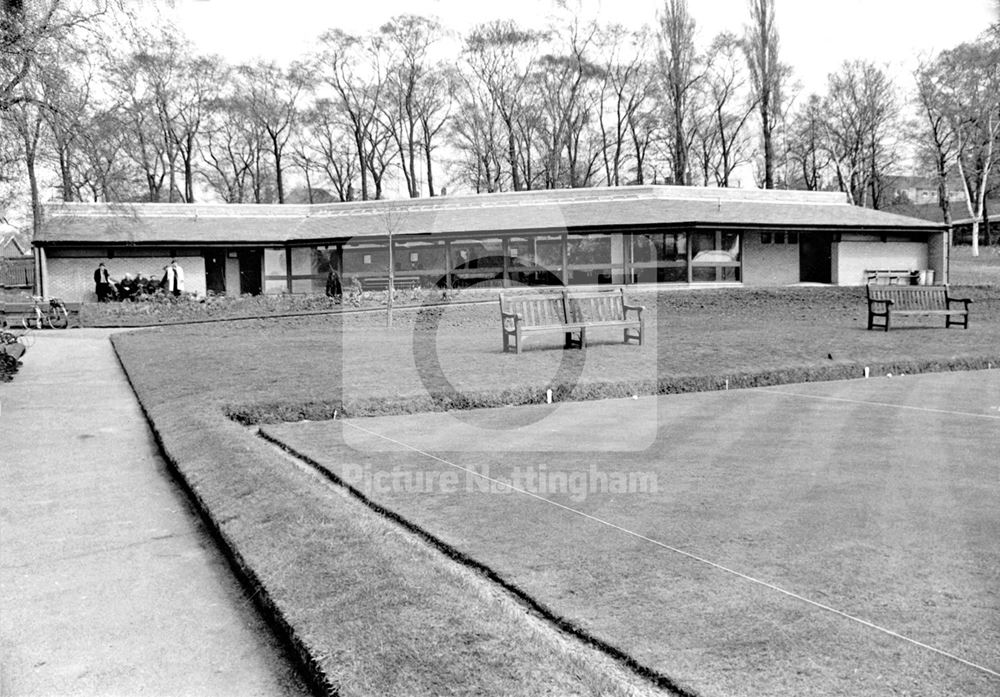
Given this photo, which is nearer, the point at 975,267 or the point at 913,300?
the point at 913,300

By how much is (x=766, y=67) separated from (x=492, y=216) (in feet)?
71.8

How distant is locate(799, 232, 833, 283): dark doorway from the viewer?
3500 cm

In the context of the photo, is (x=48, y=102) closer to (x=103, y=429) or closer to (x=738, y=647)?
(x=103, y=429)

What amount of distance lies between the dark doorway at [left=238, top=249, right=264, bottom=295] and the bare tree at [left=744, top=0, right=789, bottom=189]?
2653 centimetres

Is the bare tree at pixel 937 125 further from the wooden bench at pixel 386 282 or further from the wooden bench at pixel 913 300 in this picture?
the wooden bench at pixel 913 300

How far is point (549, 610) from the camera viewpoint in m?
3.65

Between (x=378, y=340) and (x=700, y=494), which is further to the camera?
(x=378, y=340)

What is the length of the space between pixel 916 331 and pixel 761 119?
119 feet

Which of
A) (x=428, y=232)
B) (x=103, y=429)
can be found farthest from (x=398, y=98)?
(x=103, y=429)


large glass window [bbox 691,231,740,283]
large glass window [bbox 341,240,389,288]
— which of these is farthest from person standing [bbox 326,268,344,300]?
large glass window [bbox 691,231,740,283]

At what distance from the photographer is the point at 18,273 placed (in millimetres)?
43781

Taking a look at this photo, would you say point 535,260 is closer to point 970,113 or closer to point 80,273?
point 80,273

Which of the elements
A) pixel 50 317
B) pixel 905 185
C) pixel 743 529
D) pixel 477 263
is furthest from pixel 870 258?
pixel 905 185

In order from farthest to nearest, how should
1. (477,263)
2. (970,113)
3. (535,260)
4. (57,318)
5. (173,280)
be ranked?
1. (970,113)
2. (477,263)
3. (535,260)
4. (173,280)
5. (57,318)
